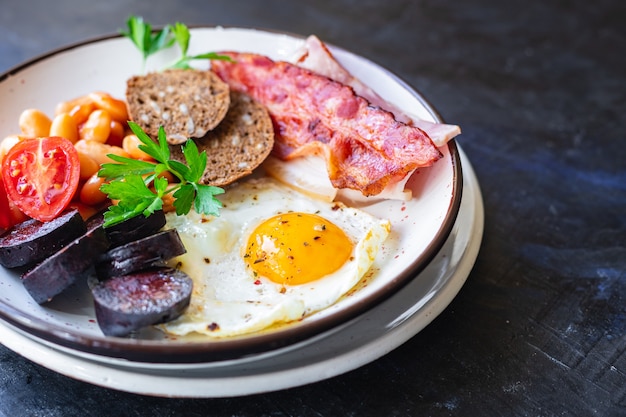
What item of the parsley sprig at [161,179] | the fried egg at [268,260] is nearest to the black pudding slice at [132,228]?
the parsley sprig at [161,179]

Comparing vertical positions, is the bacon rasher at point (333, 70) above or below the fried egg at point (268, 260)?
above

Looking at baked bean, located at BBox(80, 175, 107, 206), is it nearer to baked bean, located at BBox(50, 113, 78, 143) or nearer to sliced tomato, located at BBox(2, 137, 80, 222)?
sliced tomato, located at BBox(2, 137, 80, 222)

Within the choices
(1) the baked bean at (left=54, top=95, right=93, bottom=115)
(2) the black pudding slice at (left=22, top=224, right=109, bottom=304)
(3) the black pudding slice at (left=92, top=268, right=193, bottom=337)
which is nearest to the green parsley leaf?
(1) the baked bean at (left=54, top=95, right=93, bottom=115)

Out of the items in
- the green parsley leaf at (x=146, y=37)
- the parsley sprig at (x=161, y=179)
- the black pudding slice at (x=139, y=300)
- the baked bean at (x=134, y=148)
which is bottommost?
the black pudding slice at (x=139, y=300)

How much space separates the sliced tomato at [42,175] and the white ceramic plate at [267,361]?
0.53 meters

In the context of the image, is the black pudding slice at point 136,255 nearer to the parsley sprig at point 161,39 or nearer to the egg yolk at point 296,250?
the egg yolk at point 296,250

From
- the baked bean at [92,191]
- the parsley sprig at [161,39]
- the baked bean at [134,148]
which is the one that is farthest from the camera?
the parsley sprig at [161,39]

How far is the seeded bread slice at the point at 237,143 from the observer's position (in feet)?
10.5

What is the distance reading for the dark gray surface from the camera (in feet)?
8.16

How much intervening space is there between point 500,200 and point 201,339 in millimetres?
2039

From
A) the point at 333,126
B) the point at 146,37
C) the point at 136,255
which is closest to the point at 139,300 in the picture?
the point at 136,255

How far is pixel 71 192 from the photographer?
108 inches

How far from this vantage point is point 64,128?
3121 mm

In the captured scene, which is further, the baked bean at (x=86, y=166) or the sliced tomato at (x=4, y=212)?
the baked bean at (x=86, y=166)
